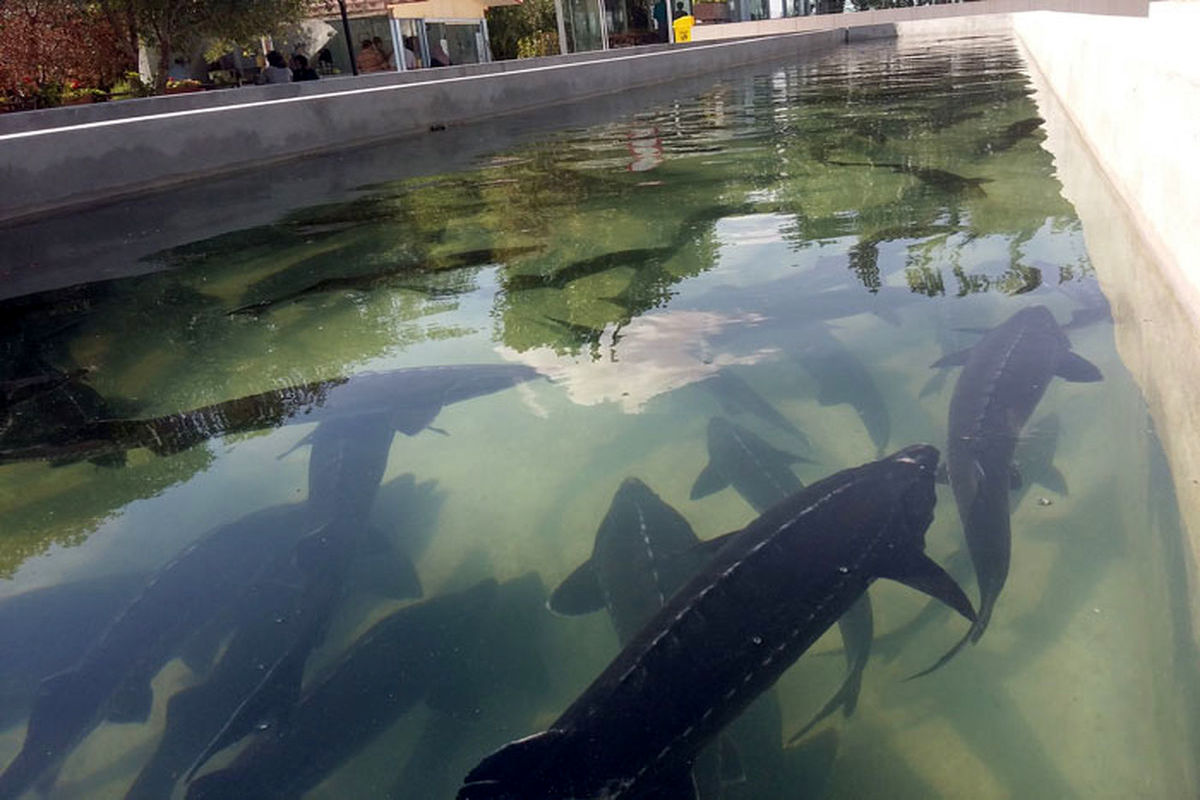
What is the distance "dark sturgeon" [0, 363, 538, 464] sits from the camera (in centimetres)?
399

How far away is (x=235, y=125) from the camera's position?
11.6 meters

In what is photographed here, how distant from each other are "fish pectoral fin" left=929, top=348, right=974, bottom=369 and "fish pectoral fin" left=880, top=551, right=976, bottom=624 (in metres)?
1.55

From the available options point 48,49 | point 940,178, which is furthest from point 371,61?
point 940,178

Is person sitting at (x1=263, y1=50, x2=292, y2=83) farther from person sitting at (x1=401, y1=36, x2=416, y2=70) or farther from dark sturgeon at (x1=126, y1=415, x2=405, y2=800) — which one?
dark sturgeon at (x1=126, y1=415, x2=405, y2=800)

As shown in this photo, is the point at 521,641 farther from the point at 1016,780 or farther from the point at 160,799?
the point at 1016,780

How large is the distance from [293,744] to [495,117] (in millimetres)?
16169

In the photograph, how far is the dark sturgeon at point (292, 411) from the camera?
3.99 meters

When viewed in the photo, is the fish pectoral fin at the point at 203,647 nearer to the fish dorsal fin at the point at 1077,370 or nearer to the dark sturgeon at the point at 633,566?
the dark sturgeon at the point at 633,566

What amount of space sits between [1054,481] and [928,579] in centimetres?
83

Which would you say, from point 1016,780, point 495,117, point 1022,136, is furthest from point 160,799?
point 495,117

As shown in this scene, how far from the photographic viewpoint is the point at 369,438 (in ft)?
12.6

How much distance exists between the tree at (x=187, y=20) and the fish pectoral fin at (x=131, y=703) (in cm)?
2115

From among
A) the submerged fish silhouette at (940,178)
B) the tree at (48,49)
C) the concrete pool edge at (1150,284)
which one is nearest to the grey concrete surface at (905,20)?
the tree at (48,49)

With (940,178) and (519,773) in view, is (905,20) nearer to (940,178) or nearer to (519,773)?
(940,178)
